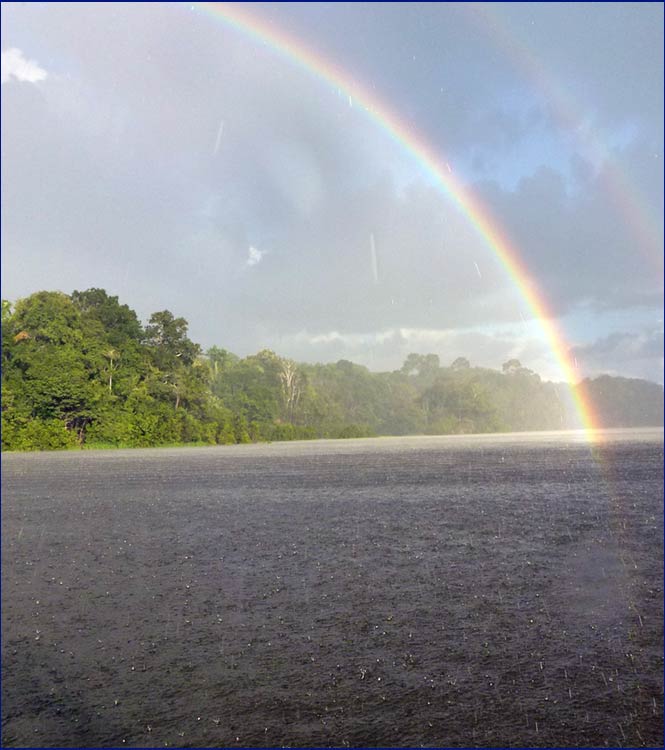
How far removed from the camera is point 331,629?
931 cm

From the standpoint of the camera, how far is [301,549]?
1562 cm

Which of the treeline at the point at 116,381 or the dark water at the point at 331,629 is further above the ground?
the treeline at the point at 116,381

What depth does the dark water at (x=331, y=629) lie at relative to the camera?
6.27m

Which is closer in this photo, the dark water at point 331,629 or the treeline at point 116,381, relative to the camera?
the dark water at point 331,629

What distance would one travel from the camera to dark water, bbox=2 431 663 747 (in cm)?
627

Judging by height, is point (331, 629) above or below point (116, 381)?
below

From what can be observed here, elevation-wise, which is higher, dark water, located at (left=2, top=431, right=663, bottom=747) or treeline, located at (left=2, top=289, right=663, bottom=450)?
treeline, located at (left=2, top=289, right=663, bottom=450)

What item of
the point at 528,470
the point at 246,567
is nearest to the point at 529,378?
the point at 528,470

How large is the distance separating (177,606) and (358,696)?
461cm

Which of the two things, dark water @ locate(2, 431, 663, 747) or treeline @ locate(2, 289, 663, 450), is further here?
treeline @ locate(2, 289, 663, 450)

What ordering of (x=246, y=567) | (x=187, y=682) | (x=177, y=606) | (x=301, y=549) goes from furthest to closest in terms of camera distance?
(x=301, y=549), (x=246, y=567), (x=177, y=606), (x=187, y=682)

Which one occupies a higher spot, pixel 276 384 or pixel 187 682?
pixel 276 384

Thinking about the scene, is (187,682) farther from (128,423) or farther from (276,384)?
(276,384)

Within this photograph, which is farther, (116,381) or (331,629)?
(116,381)
